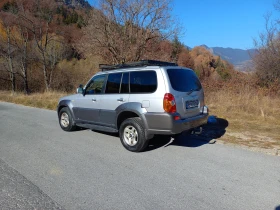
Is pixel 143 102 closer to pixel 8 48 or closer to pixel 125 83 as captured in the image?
pixel 125 83

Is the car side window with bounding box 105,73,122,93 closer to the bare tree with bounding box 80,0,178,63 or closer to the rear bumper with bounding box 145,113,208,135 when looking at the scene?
the rear bumper with bounding box 145,113,208,135

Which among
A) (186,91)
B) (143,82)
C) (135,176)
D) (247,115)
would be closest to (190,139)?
(186,91)

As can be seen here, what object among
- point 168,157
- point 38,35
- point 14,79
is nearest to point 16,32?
point 38,35

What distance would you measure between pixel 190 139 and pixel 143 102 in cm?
197

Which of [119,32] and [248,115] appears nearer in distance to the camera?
[248,115]

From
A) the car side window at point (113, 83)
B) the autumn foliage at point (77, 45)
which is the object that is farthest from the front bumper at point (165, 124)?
the autumn foliage at point (77, 45)

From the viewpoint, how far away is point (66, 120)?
719cm

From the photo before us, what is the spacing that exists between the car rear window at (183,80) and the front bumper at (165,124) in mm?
639

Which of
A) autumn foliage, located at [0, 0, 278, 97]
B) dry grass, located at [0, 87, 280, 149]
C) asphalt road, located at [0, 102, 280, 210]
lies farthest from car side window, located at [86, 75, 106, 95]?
autumn foliage, located at [0, 0, 278, 97]

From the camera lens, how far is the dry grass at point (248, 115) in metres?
6.08

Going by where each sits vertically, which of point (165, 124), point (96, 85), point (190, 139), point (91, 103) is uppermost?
point (96, 85)

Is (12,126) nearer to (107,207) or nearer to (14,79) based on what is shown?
(107,207)

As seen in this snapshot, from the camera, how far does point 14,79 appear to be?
29250 millimetres

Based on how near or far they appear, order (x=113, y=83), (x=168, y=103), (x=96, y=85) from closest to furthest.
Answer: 1. (x=168, y=103)
2. (x=113, y=83)
3. (x=96, y=85)
